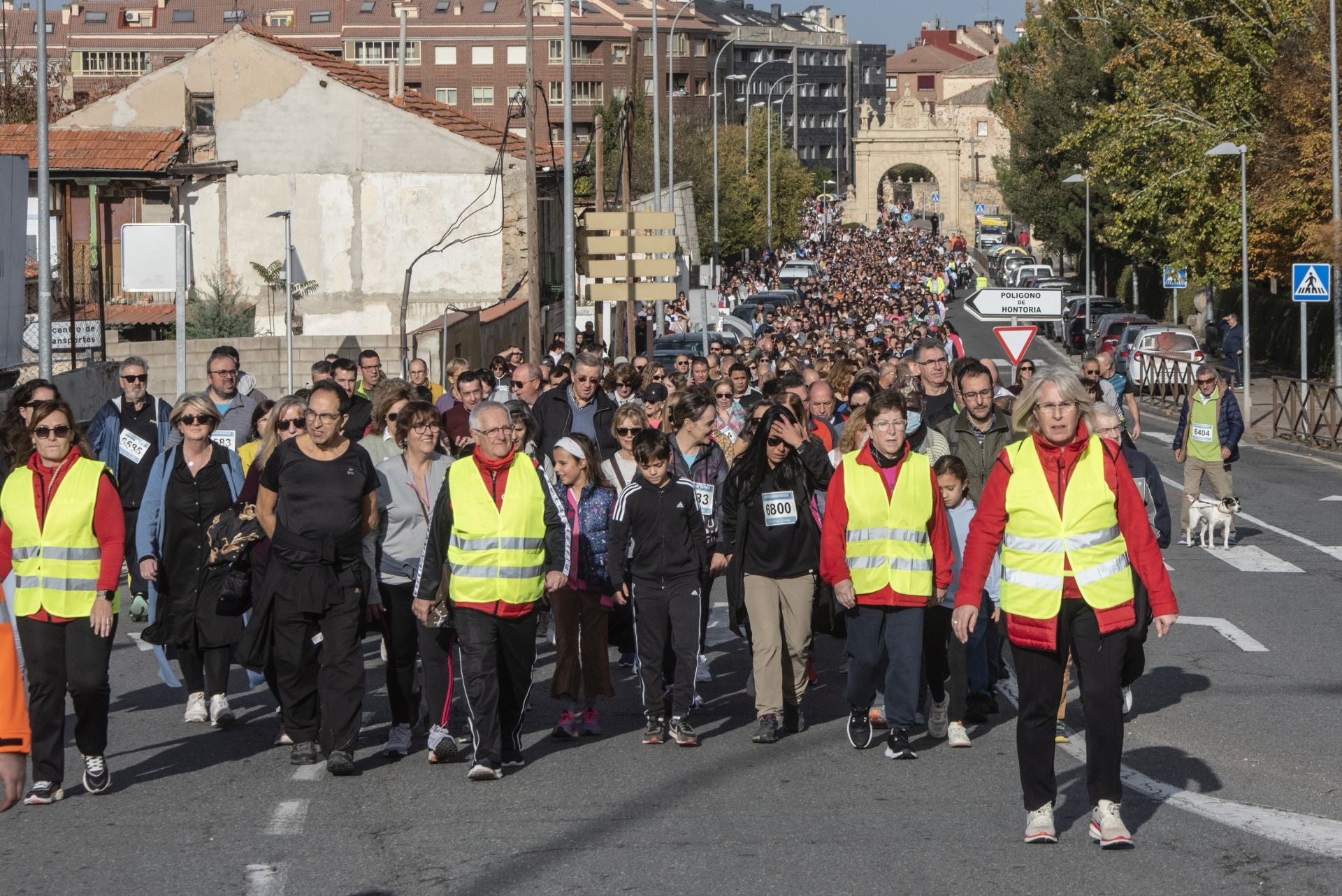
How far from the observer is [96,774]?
8320 millimetres

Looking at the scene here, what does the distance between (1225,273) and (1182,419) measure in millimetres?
25165

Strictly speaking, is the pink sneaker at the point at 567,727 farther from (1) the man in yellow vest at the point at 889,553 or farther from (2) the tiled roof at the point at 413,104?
(2) the tiled roof at the point at 413,104

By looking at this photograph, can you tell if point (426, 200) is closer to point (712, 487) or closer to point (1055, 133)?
point (712, 487)

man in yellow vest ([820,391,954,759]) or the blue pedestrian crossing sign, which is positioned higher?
the blue pedestrian crossing sign

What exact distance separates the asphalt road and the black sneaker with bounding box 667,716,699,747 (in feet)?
0.18

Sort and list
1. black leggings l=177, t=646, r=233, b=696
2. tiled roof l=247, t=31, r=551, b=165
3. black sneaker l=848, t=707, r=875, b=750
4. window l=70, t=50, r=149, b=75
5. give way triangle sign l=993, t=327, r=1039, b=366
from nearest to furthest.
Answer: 1. black sneaker l=848, t=707, r=875, b=750
2. black leggings l=177, t=646, r=233, b=696
3. give way triangle sign l=993, t=327, r=1039, b=366
4. tiled roof l=247, t=31, r=551, b=165
5. window l=70, t=50, r=149, b=75

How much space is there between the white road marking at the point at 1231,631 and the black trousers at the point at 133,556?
702 cm

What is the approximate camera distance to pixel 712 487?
10758mm

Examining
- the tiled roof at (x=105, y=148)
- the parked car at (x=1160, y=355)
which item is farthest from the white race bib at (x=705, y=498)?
the parked car at (x=1160, y=355)

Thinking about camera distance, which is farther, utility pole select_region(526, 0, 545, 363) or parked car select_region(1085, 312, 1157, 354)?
parked car select_region(1085, 312, 1157, 354)

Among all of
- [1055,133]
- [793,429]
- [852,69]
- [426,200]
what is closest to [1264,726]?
[793,429]

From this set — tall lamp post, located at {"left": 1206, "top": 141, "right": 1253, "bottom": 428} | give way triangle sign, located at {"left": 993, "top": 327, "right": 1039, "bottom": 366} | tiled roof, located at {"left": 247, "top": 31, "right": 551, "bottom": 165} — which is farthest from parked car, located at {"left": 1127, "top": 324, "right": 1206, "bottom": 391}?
give way triangle sign, located at {"left": 993, "top": 327, "right": 1039, "bottom": 366}

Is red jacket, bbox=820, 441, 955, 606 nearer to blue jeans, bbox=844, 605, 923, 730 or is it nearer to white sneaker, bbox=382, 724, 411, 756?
blue jeans, bbox=844, 605, 923, 730

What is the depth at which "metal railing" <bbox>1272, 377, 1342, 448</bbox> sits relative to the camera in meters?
30.2
